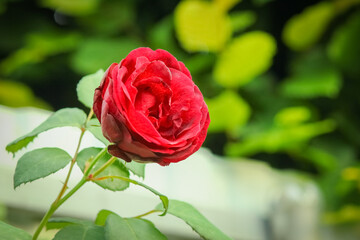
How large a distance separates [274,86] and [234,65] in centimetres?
32

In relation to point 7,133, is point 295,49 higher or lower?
higher

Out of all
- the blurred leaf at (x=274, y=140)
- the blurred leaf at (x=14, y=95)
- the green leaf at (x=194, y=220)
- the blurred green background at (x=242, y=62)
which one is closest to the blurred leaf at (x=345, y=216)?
the blurred green background at (x=242, y=62)

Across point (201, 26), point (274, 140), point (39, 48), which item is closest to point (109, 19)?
point (39, 48)

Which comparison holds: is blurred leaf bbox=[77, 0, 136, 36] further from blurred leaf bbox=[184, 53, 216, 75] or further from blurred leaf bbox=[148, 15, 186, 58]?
blurred leaf bbox=[184, 53, 216, 75]

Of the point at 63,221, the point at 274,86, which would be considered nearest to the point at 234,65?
the point at 274,86

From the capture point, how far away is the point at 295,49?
5.12 feet

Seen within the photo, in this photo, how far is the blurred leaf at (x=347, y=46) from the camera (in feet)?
4.81

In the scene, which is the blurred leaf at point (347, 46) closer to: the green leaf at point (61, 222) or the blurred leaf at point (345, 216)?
the blurred leaf at point (345, 216)

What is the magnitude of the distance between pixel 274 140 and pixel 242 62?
0.77 ft

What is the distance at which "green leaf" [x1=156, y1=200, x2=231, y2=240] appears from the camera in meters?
0.30

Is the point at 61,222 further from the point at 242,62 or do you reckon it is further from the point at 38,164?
the point at 242,62

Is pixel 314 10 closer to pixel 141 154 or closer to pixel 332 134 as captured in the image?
pixel 332 134

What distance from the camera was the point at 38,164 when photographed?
0.31 meters

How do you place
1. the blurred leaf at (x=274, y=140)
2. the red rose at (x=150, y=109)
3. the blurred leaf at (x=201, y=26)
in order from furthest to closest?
the blurred leaf at (x=274, y=140) → the blurred leaf at (x=201, y=26) → the red rose at (x=150, y=109)
